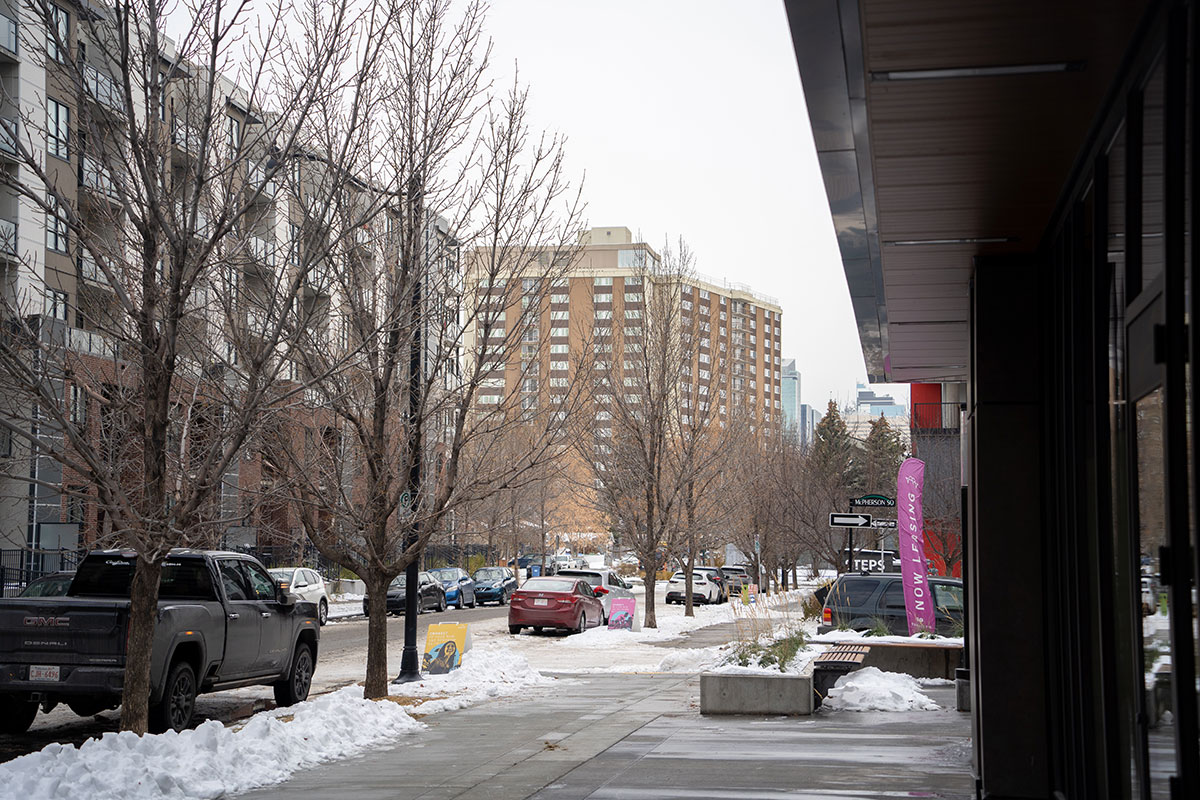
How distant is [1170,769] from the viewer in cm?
430

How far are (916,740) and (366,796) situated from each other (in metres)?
5.33

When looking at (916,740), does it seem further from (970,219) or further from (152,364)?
(152,364)

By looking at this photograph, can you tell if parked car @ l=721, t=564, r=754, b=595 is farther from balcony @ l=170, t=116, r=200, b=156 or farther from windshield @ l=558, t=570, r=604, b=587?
balcony @ l=170, t=116, r=200, b=156

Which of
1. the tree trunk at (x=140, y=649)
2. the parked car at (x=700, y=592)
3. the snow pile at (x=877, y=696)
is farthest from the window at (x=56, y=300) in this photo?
the parked car at (x=700, y=592)

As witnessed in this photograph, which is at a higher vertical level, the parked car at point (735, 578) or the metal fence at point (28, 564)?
the metal fence at point (28, 564)

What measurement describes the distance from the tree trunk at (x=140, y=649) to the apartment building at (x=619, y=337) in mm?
6105

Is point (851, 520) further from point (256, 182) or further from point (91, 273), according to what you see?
point (91, 273)

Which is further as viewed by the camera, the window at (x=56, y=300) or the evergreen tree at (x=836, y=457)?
the evergreen tree at (x=836, y=457)

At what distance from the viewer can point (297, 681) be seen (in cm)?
1550

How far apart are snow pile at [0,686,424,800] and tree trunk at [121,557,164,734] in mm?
324

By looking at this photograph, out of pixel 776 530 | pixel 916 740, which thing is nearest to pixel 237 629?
pixel 916 740

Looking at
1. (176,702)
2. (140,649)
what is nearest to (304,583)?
(176,702)

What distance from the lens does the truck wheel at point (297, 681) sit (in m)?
15.3

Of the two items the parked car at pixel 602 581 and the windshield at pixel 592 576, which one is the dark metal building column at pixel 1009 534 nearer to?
the parked car at pixel 602 581
